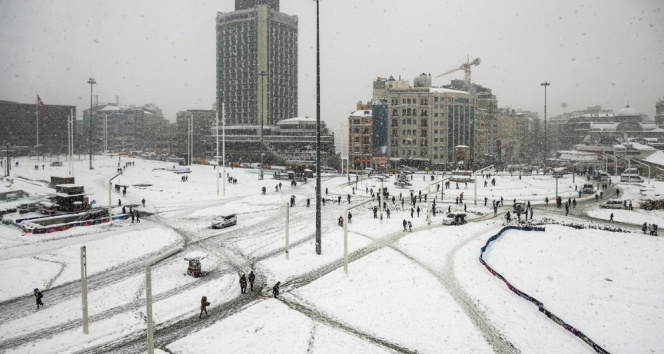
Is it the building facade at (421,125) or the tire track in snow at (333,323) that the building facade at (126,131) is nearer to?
the building facade at (421,125)

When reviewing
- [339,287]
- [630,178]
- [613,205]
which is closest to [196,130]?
[630,178]

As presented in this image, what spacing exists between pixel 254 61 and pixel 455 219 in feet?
478

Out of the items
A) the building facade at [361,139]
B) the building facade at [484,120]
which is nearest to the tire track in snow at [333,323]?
the building facade at [361,139]

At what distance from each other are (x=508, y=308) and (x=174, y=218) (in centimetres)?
3013

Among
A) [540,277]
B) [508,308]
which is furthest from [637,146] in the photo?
[508,308]

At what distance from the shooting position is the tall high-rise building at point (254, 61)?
167 m

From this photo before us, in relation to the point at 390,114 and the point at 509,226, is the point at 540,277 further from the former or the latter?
the point at 390,114

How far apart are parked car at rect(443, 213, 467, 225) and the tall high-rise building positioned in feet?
450

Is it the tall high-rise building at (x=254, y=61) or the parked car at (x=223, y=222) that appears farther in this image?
the tall high-rise building at (x=254, y=61)

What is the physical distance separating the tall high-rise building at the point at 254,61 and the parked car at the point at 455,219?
13706 cm

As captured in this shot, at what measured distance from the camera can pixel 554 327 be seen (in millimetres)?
17656

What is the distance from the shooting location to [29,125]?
148 meters

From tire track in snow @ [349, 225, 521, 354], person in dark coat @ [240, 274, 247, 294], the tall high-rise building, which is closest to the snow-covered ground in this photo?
tire track in snow @ [349, 225, 521, 354]

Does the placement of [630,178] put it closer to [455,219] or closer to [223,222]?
[455,219]
